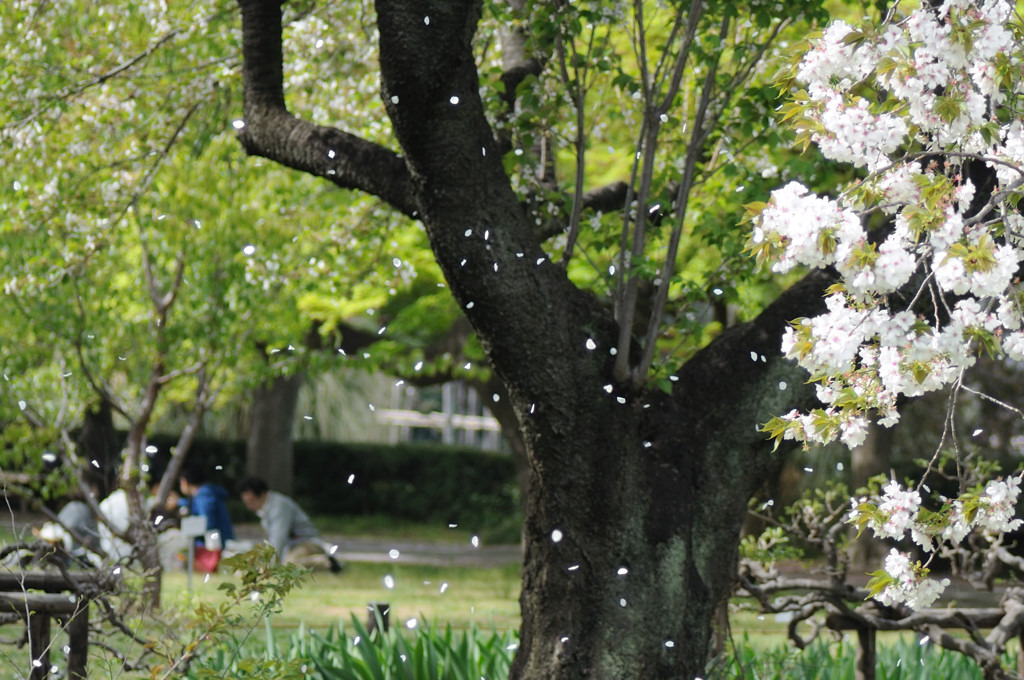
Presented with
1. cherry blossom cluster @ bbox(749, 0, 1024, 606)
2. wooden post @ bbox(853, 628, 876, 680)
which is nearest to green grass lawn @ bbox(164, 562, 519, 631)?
wooden post @ bbox(853, 628, 876, 680)

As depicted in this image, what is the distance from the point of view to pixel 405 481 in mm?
25859

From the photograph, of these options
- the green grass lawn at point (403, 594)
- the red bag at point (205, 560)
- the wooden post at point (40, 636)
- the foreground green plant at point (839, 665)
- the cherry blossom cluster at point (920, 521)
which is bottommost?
the green grass lawn at point (403, 594)

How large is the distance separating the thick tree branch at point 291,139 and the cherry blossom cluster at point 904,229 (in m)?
2.01

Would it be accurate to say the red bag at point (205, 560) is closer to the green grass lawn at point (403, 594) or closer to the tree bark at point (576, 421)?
the green grass lawn at point (403, 594)

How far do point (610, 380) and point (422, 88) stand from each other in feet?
4.56

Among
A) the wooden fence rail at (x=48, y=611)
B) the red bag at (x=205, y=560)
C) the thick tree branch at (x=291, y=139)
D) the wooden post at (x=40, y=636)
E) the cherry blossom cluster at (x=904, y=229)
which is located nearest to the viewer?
the cherry blossom cluster at (x=904, y=229)

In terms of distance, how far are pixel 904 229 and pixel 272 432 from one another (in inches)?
762

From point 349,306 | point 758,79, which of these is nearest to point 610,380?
point 758,79

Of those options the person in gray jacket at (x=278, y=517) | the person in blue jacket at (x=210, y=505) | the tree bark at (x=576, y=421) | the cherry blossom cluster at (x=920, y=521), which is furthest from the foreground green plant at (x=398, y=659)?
the person in blue jacket at (x=210, y=505)

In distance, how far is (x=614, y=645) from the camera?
4.66 metres

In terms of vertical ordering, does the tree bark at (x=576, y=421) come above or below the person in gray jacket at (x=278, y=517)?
above

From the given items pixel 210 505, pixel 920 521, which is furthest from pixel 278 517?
pixel 920 521

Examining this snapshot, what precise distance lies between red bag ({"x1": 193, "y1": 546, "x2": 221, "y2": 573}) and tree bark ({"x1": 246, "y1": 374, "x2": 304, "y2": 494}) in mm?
7532

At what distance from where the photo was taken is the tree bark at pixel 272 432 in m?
21.5
